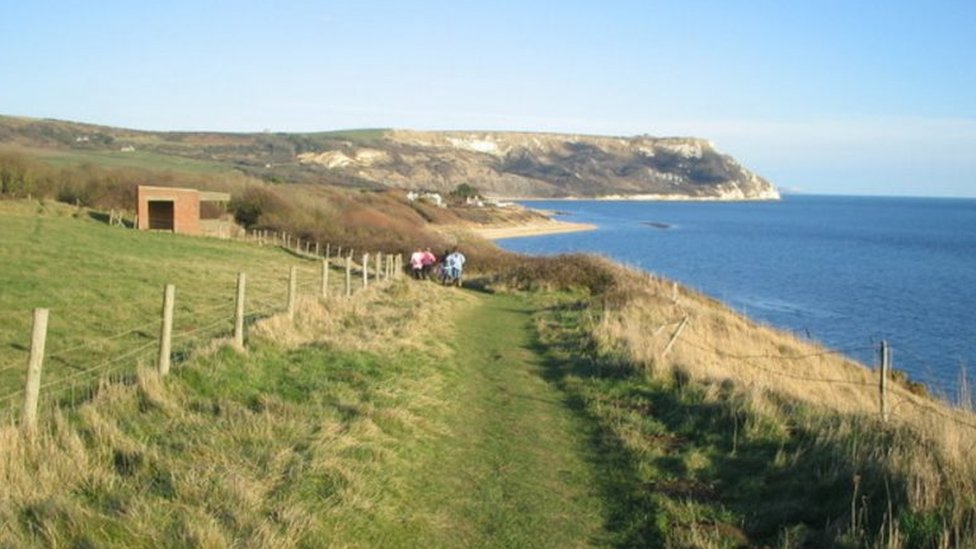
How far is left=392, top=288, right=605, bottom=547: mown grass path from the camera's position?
6.65m

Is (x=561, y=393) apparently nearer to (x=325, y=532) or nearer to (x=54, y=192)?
(x=325, y=532)

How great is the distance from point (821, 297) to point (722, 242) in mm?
47533

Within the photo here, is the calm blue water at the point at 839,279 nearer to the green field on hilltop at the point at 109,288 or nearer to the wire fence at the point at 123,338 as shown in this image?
the wire fence at the point at 123,338

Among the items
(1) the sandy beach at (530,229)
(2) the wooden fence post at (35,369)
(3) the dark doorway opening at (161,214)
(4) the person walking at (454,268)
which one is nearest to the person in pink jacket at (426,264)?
(4) the person walking at (454,268)

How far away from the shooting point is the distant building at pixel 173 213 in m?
47.3

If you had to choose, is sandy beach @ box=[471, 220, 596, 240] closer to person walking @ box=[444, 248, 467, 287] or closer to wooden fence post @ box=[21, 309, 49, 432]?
person walking @ box=[444, 248, 467, 287]

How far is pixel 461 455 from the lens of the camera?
28.2ft

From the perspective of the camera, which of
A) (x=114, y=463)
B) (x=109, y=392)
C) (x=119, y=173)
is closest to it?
(x=114, y=463)

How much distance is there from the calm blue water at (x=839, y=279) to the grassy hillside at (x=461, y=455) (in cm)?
453

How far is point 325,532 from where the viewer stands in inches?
238

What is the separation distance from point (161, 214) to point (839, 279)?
1583 inches

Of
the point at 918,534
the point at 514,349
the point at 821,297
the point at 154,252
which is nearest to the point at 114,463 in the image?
the point at 918,534

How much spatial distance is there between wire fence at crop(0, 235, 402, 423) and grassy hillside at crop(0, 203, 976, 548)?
313mm

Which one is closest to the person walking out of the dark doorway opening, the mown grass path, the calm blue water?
the calm blue water
